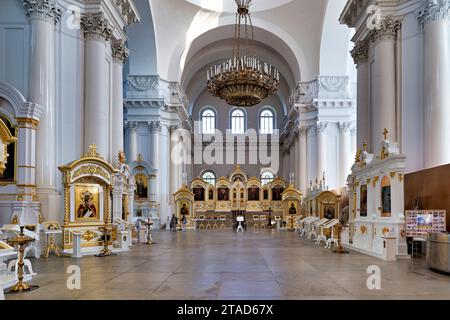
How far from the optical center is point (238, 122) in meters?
45.7

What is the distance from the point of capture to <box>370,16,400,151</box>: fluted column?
50.3 feet

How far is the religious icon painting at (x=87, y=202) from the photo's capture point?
13.0 m

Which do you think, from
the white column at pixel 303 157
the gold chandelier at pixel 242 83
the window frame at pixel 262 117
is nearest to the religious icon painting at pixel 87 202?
the gold chandelier at pixel 242 83

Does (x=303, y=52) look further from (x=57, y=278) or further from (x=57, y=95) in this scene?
(x=57, y=278)

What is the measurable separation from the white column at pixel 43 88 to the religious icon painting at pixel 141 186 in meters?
12.3

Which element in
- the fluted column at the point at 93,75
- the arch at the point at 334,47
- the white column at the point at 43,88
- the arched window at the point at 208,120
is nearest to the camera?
the white column at the point at 43,88

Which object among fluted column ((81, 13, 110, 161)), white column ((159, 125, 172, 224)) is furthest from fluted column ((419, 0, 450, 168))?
white column ((159, 125, 172, 224))

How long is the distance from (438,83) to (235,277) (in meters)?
8.88

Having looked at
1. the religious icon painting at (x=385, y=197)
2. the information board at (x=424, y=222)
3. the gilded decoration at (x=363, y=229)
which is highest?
the religious icon painting at (x=385, y=197)

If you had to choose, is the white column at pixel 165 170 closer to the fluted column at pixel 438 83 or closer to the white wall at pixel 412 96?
the white wall at pixel 412 96

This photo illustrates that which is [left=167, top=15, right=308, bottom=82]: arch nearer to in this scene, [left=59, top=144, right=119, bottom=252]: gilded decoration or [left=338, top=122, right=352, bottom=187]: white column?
[left=338, top=122, right=352, bottom=187]: white column

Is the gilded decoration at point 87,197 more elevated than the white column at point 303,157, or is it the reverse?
Answer: the white column at point 303,157

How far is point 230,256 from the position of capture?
12414mm

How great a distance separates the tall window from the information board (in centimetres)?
3398
